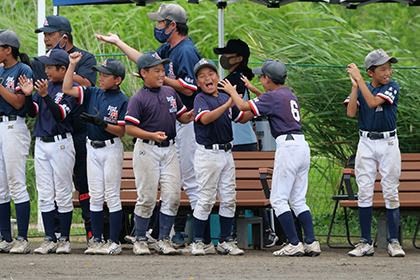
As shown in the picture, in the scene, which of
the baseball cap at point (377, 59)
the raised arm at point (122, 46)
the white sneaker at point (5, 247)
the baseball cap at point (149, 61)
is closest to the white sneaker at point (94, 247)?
the white sneaker at point (5, 247)

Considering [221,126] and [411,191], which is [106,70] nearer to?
[221,126]

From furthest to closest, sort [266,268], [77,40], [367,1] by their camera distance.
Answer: [77,40], [367,1], [266,268]

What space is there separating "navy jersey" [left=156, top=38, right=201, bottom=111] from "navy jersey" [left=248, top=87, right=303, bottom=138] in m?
0.72

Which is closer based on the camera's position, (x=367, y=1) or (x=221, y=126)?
(x=221, y=126)

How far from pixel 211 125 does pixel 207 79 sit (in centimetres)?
44

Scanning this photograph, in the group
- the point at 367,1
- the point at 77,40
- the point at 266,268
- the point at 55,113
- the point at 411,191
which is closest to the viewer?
the point at 266,268

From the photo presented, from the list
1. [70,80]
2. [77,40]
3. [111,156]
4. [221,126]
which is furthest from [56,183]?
[77,40]

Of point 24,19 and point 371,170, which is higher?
point 24,19

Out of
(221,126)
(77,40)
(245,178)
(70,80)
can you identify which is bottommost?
(245,178)

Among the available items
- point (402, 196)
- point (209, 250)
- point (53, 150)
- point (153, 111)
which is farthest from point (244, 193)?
point (53, 150)

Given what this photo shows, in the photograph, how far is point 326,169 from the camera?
834 centimetres

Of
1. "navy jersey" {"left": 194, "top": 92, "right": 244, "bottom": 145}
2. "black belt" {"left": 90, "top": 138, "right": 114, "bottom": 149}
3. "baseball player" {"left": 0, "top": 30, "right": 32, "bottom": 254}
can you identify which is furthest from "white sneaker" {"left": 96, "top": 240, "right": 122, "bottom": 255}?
"navy jersey" {"left": 194, "top": 92, "right": 244, "bottom": 145}

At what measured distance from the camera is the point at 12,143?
241 inches

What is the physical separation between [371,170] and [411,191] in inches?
40.8
